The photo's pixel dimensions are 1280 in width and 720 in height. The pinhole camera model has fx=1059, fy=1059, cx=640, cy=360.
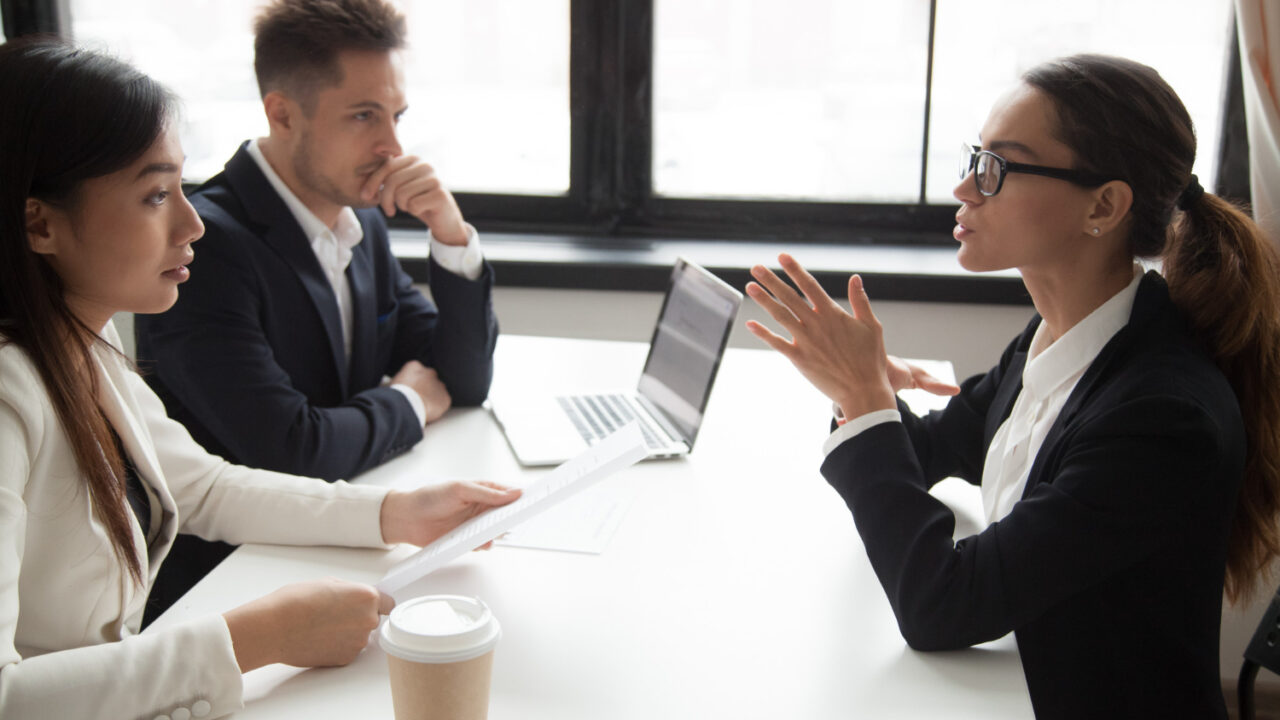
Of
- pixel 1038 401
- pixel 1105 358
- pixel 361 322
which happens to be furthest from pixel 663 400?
pixel 1105 358

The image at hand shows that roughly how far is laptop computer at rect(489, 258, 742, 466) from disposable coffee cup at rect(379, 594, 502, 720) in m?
0.73

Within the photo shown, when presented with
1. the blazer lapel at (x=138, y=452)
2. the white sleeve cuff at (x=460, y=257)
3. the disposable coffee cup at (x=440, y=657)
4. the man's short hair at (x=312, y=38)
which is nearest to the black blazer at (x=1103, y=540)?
the disposable coffee cup at (x=440, y=657)

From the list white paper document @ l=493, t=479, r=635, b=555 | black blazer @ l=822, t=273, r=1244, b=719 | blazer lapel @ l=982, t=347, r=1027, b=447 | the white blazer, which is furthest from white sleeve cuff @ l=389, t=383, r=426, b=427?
blazer lapel @ l=982, t=347, r=1027, b=447

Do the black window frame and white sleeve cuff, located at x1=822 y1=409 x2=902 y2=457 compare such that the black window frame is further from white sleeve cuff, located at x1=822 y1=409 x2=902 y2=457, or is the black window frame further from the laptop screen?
white sleeve cuff, located at x1=822 y1=409 x2=902 y2=457

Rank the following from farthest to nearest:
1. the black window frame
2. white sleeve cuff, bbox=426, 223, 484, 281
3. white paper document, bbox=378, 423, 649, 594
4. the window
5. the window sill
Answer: the black window frame
the window
the window sill
white sleeve cuff, bbox=426, 223, 484, 281
white paper document, bbox=378, 423, 649, 594

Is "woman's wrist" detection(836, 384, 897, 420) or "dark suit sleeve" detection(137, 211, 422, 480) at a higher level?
"woman's wrist" detection(836, 384, 897, 420)

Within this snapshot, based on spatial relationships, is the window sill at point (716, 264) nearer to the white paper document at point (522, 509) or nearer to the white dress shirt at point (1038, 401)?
the white dress shirt at point (1038, 401)

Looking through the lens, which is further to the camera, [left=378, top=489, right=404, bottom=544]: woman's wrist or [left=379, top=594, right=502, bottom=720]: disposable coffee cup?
[left=378, top=489, right=404, bottom=544]: woman's wrist

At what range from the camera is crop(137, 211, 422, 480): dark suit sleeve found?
57.9 inches

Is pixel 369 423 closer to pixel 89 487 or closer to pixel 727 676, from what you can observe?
Answer: pixel 89 487

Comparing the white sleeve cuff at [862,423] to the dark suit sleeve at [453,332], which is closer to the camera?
the white sleeve cuff at [862,423]

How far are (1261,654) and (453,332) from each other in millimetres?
1263

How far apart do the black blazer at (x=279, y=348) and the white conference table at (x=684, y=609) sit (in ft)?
0.31

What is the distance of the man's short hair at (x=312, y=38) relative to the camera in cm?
175
